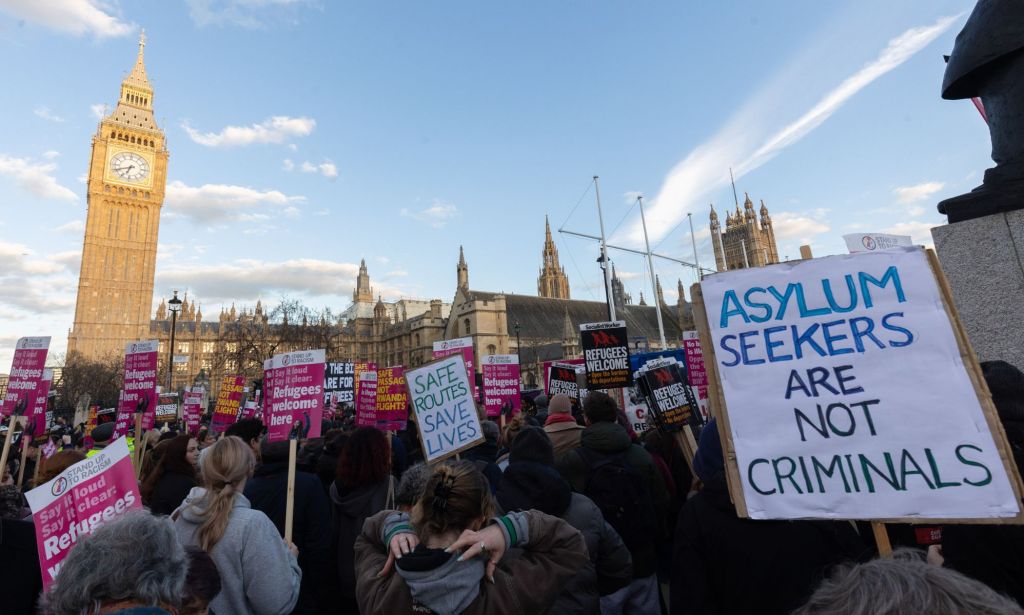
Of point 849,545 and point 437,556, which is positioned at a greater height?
point 437,556

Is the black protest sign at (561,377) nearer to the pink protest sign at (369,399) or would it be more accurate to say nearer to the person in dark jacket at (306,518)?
the pink protest sign at (369,399)

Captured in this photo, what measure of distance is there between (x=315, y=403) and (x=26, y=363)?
6.67 m

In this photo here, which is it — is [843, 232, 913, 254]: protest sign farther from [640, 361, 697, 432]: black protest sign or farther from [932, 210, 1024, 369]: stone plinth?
[640, 361, 697, 432]: black protest sign

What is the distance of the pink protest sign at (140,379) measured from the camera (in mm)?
10078

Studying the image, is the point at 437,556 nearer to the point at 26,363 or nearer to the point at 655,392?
the point at 655,392

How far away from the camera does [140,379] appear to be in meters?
10.1

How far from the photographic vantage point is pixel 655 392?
5.22 m

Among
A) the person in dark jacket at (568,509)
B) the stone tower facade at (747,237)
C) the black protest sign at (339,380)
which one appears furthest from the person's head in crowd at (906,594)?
the stone tower facade at (747,237)

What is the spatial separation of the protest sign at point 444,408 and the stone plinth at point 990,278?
4263 mm

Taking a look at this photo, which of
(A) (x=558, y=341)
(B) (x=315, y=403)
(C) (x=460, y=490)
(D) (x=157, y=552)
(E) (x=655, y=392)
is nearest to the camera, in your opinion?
(D) (x=157, y=552)

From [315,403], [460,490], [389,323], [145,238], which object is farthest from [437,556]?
[145,238]

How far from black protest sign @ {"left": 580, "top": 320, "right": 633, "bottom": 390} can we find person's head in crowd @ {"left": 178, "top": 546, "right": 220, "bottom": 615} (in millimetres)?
8888

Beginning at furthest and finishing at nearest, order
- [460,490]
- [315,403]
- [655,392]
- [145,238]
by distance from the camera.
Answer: [145,238] < [315,403] < [655,392] < [460,490]

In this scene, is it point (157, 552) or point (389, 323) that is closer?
point (157, 552)
